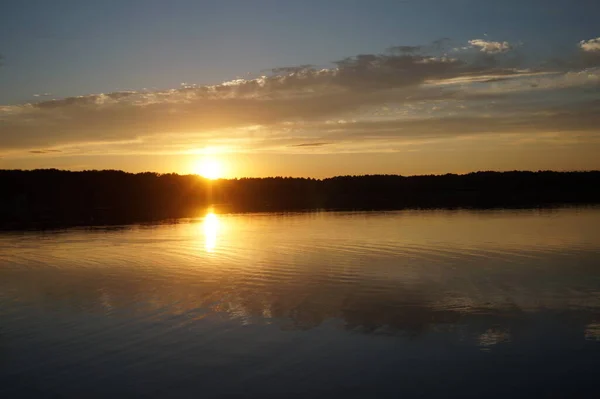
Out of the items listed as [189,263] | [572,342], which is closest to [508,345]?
[572,342]

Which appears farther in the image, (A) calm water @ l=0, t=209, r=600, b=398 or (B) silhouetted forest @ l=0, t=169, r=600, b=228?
(B) silhouetted forest @ l=0, t=169, r=600, b=228

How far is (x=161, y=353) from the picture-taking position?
11633mm

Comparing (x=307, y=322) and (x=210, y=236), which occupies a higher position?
(x=210, y=236)

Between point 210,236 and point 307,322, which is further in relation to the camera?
point 210,236

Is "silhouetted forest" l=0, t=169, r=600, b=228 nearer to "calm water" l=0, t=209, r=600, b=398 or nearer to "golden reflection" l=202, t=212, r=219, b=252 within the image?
"golden reflection" l=202, t=212, r=219, b=252

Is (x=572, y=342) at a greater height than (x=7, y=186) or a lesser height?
lesser

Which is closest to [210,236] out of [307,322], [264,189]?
[307,322]

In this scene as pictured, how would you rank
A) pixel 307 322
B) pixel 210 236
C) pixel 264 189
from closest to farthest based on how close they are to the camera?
1. pixel 307 322
2. pixel 210 236
3. pixel 264 189

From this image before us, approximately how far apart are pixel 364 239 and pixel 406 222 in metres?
12.5

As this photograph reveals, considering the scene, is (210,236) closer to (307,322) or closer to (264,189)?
(307,322)

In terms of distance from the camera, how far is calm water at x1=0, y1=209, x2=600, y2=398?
10008mm

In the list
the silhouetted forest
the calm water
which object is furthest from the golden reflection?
the silhouetted forest

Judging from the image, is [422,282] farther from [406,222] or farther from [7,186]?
[7,186]

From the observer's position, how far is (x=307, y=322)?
14.0 meters
